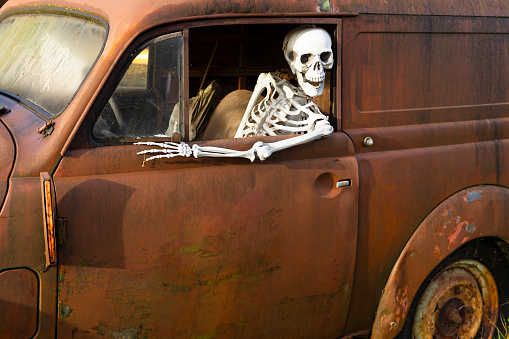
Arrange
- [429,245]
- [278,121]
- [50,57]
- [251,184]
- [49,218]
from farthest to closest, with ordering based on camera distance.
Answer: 1. [429,245]
2. [278,121]
3. [50,57]
4. [251,184]
5. [49,218]

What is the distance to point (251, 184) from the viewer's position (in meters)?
2.61

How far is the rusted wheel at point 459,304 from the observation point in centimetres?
322

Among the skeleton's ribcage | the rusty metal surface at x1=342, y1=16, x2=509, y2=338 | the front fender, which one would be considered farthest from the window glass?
the front fender

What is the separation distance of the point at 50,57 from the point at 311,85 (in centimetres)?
114

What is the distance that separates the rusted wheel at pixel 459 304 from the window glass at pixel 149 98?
5.24 ft

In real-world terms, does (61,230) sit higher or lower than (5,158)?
lower

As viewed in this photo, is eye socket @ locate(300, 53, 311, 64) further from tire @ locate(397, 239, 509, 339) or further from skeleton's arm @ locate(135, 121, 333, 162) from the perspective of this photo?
tire @ locate(397, 239, 509, 339)

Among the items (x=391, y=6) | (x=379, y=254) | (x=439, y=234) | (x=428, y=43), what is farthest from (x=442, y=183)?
(x=391, y=6)

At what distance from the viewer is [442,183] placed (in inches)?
120

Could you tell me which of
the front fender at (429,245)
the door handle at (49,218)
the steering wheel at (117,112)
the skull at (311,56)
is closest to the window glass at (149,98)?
the steering wheel at (117,112)

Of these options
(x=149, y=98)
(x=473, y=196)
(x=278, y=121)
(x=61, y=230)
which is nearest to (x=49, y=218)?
(x=61, y=230)

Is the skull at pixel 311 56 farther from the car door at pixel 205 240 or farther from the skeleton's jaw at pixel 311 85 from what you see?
the car door at pixel 205 240

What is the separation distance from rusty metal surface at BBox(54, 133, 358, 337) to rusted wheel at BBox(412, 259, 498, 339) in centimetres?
55

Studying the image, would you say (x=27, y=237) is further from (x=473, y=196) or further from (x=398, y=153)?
(x=473, y=196)
